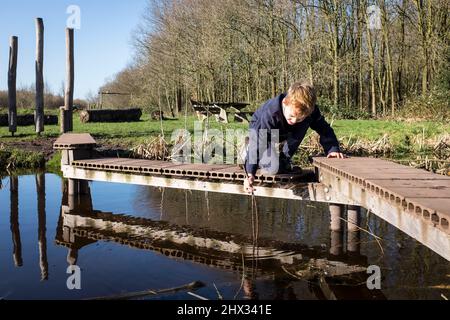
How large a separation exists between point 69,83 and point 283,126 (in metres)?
11.4

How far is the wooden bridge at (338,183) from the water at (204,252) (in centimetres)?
53

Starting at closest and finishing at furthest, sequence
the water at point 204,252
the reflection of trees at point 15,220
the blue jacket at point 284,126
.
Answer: the water at point 204,252
the blue jacket at point 284,126
the reflection of trees at point 15,220

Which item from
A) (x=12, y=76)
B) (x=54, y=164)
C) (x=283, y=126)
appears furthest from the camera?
(x=12, y=76)

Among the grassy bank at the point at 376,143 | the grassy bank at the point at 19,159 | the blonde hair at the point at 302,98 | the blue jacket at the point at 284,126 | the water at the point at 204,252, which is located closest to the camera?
the blonde hair at the point at 302,98

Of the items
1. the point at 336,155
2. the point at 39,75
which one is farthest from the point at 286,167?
the point at 39,75

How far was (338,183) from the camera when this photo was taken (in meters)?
5.43

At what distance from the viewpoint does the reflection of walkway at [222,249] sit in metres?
4.90

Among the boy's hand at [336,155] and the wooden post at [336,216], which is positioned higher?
the boy's hand at [336,155]

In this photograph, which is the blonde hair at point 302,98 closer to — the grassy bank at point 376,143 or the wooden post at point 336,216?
the wooden post at point 336,216

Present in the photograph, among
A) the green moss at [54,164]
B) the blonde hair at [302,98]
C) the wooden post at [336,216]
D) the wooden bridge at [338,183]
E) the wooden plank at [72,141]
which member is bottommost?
the wooden post at [336,216]

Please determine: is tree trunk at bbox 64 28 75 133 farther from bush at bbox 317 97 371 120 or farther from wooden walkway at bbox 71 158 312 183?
bush at bbox 317 97 371 120

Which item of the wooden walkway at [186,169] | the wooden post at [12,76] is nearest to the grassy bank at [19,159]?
the wooden post at [12,76]

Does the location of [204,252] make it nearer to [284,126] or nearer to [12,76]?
[284,126]

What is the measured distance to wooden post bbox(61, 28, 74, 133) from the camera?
14.6 meters
